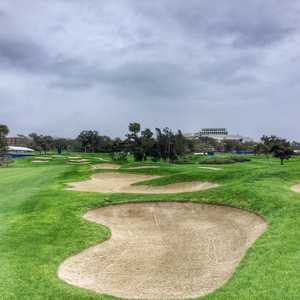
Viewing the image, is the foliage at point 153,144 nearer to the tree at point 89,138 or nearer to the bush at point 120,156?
the bush at point 120,156

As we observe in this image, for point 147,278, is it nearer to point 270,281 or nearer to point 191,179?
point 270,281

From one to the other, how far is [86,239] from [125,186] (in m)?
15.0

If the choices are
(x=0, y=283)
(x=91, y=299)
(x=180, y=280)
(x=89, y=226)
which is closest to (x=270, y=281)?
(x=180, y=280)

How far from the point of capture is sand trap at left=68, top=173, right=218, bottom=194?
74.7ft

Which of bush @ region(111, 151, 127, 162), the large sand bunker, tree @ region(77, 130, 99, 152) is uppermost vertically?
tree @ region(77, 130, 99, 152)

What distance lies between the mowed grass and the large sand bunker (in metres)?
0.45

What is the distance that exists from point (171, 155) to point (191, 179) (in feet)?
131

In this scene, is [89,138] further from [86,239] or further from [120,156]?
[86,239]

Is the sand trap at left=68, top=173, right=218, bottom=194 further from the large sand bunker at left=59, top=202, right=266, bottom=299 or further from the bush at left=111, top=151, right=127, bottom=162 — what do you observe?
the bush at left=111, top=151, right=127, bottom=162

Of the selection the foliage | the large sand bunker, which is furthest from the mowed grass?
the foliage

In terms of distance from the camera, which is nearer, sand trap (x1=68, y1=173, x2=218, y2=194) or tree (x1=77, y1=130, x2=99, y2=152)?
sand trap (x1=68, y1=173, x2=218, y2=194)

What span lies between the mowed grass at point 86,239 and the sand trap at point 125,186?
3951mm

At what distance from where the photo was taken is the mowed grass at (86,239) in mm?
6949

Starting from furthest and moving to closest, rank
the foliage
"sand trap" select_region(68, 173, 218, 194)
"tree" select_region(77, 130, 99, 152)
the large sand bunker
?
"tree" select_region(77, 130, 99, 152) → the foliage → "sand trap" select_region(68, 173, 218, 194) → the large sand bunker
